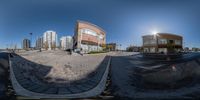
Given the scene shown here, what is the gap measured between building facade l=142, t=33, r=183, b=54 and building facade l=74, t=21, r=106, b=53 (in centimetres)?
66

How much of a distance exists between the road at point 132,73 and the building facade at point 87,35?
0.93 meters

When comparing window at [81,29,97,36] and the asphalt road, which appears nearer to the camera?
window at [81,29,97,36]

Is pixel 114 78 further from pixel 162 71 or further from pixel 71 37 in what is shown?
pixel 71 37

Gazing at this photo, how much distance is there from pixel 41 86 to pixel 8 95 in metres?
0.49

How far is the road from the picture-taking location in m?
2.91

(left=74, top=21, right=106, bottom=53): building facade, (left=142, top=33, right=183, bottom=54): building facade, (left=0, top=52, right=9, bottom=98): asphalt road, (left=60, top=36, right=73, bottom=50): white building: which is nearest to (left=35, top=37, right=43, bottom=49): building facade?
(left=60, top=36, right=73, bottom=50): white building

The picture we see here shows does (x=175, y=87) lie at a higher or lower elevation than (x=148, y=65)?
lower

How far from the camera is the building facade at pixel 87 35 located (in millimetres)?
2537

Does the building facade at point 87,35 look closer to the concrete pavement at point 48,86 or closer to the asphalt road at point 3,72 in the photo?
the concrete pavement at point 48,86

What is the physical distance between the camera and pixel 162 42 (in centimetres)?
259

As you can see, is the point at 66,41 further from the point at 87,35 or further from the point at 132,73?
the point at 132,73

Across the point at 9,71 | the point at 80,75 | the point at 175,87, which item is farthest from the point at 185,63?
the point at 9,71

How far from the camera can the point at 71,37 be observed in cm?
264

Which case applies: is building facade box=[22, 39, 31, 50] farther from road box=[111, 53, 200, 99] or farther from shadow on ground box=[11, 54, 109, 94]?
road box=[111, 53, 200, 99]
